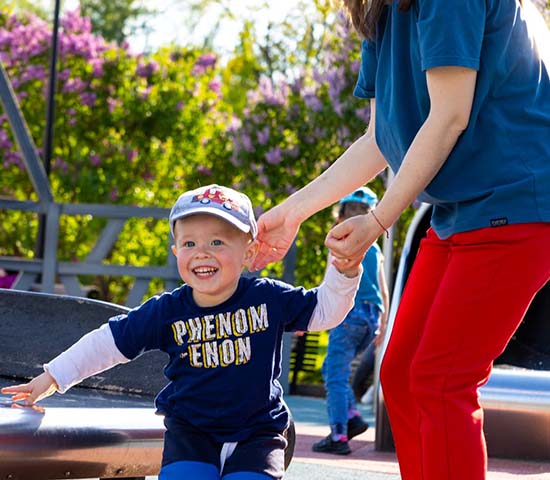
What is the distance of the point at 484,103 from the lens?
9.16 feet

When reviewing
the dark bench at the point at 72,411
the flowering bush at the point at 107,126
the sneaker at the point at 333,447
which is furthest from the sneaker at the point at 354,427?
the flowering bush at the point at 107,126

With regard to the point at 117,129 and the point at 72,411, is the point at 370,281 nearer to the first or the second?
the point at 72,411

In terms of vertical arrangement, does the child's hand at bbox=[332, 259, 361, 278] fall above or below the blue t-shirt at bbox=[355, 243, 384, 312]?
above

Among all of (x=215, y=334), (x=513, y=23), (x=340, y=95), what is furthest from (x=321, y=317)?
(x=340, y=95)

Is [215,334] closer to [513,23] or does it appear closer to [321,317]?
[321,317]

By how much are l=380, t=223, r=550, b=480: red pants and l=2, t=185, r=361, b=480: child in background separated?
0.30 metres

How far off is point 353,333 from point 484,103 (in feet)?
11.6

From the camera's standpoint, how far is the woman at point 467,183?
2.72m

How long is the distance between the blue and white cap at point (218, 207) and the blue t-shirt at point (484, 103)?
1.40 ft

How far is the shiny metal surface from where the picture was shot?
302cm

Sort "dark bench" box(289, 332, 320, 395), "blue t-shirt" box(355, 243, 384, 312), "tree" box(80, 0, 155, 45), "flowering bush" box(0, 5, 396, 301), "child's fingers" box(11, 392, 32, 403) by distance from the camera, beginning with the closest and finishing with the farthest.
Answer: "child's fingers" box(11, 392, 32, 403) < "blue t-shirt" box(355, 243, 384, 312) < "dark bench" box(289, 332, 320, 395) < "flowering bush" box(0, 5, 396, 301) < "tree" box(80, 0, 155, 45)

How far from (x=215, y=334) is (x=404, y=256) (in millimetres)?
3154

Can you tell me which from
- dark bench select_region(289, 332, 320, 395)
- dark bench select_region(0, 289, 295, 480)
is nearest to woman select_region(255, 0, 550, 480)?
dark bench select_region(0, 289, 295, 480)

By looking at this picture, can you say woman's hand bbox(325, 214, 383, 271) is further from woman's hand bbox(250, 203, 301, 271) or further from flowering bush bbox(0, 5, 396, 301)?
flowering bush bbox(0, 5, 396, 301)
